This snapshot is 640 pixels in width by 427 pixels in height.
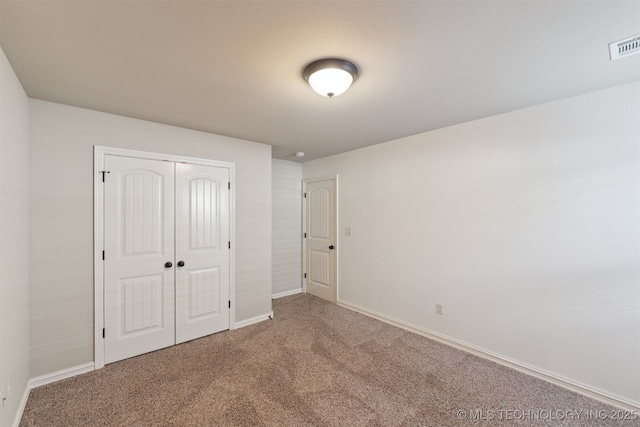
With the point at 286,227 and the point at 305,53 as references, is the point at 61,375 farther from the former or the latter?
the point at 305,53

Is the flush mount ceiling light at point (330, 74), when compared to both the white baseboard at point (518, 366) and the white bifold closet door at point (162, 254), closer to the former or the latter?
Result: the white bifold closet door at point (162, 254)

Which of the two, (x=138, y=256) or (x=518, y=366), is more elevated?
(x=138, y=256)

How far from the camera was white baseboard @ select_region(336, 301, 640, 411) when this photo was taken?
200cm

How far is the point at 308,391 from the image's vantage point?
2143 mm

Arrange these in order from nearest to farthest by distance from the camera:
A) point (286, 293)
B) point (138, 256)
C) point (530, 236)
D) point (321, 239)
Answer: point (530, 236) → point (138, 256) → point (321, 239) → point (286, 293)

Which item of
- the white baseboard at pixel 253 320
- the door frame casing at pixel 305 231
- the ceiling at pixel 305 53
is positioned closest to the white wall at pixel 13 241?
the ceiling at pixel 305 53

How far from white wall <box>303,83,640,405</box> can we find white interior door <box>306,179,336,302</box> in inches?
39.5

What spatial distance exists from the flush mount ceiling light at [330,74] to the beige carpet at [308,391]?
7.72 ft

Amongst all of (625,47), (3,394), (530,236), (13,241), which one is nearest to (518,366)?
(530,236)

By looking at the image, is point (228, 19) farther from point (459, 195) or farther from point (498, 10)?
point (459, 195)

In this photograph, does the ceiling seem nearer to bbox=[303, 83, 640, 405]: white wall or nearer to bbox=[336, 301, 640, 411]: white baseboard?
bbox=[303, 83, 640, 405]: white wall

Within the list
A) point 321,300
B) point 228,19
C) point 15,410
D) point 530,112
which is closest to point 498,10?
point 228,19

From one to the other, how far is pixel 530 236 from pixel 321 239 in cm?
294

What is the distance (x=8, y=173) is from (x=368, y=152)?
11.7 feet
